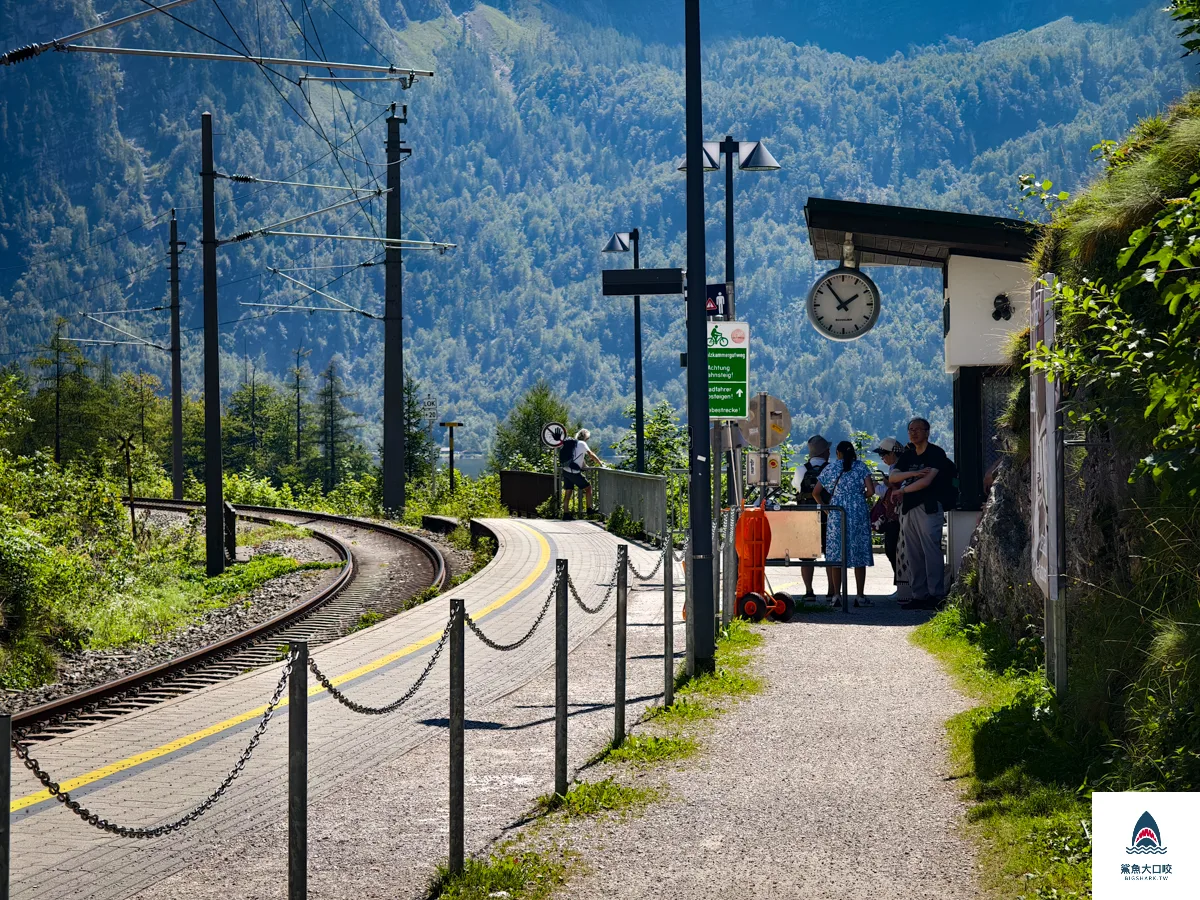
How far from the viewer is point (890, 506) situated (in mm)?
17906

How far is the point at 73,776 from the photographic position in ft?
27.3

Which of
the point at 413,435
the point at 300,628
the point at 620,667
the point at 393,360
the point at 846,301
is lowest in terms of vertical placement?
the point at 300,628

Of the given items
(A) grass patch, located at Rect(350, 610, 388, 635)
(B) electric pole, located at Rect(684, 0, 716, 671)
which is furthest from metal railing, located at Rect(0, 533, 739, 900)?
(A) grass patch, located at Rect(350, 610, 388, 635)

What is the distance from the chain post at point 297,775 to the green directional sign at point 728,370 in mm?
8836

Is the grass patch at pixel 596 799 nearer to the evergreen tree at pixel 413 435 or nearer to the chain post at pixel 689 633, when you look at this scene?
the chain post at pixel 689 633

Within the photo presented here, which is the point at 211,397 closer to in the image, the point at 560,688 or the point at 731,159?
the point at 731,159

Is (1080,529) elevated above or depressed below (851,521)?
above

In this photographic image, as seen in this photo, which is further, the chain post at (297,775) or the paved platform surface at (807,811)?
the paved platform surface at (807,811)

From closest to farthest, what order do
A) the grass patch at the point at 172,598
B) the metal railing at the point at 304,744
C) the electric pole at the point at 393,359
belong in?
the metal railing at the point at 304,744, the grass patch at the point at 172,598, the electric pole at the point at 393,359

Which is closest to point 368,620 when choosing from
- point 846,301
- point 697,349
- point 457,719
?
point 697,349

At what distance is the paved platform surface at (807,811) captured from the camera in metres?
5.97

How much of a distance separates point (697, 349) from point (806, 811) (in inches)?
226

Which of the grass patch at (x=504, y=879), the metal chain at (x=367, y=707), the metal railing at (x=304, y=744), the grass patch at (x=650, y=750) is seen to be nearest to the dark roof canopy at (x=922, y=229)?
the metal railing at (x=304, y=744)

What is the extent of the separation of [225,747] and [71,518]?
16893 millimetres
